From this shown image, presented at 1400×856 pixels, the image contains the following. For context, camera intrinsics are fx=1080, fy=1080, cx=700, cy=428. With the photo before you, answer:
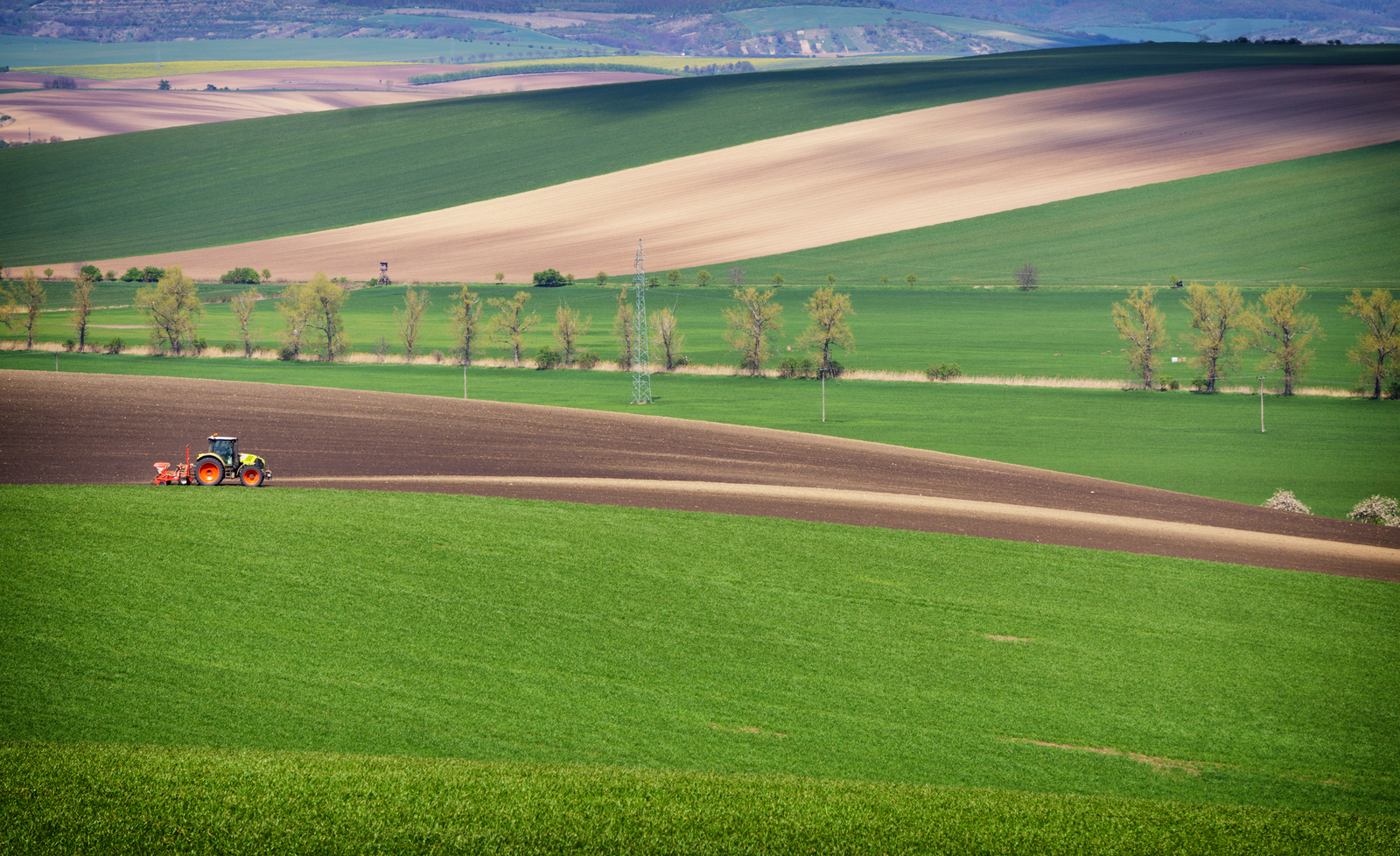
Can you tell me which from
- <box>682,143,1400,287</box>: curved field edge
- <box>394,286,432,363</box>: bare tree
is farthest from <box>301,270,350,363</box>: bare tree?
<box>682,143,1400,287</box>: curved field edge

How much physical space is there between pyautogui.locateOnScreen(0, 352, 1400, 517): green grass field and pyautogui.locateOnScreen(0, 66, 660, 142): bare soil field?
3031 inches

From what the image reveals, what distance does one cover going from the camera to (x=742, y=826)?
9914 millimetres

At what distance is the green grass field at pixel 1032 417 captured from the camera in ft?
142

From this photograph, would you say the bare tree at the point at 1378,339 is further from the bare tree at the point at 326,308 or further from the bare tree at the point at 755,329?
the bare tree at the point at 326,308

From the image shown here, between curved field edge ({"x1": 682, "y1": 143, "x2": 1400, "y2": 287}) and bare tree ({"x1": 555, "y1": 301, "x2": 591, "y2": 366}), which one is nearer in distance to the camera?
bare tree ({"x1": 555, "y1": 301, "x2": 591, "y2": 366})

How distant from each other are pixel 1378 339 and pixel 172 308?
7180 centimetres

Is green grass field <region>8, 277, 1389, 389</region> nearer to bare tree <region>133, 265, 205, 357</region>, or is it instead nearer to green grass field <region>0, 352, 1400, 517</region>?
bare tree <region>133, 265, 205, 357</region>

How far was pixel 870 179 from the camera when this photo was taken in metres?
109

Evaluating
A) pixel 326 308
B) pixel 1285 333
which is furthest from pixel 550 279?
pixel 1285 333

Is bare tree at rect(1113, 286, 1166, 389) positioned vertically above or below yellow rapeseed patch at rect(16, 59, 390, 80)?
below

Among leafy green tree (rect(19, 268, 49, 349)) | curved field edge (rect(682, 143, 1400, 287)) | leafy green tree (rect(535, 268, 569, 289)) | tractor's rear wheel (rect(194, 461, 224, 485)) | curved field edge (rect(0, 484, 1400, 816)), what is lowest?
curved field edge (rect(0, 484, 1400, 816))

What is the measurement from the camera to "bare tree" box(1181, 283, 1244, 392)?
60219 millimetres

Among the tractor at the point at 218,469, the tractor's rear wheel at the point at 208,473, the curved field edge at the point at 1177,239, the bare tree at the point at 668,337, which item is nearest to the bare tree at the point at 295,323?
the bare tree at the point at 668,337

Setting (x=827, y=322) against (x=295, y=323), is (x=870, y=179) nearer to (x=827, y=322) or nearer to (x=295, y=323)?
(x=827, y=322)
